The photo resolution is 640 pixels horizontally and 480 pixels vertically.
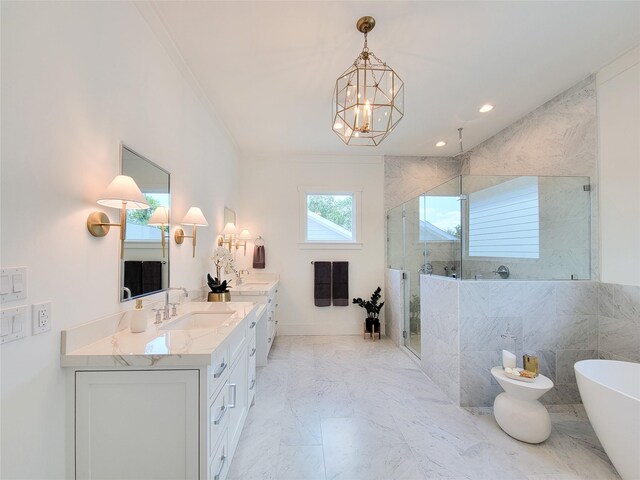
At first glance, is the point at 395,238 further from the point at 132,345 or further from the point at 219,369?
→ the point at 132,345

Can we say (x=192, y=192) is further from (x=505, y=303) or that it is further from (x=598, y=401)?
(x=598, y=401)

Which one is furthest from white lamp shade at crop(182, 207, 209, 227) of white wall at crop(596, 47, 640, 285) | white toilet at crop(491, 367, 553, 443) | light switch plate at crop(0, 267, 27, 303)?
white wall at crop(596, 47, 640, 285)

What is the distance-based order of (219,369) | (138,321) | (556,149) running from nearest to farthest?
1. (219,369)
2. (138,321)
3. (556,149)

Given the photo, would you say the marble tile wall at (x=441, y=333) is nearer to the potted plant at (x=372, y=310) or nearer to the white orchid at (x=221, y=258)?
the potted plant at (x=372, y=310)

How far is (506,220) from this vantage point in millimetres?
2949

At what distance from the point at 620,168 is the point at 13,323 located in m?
3.74

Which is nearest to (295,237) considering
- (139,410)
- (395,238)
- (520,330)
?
(395,238)

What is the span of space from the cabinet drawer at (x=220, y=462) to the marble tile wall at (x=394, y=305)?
113 inches

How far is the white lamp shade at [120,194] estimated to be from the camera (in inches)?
52.1

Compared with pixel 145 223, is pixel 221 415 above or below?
below

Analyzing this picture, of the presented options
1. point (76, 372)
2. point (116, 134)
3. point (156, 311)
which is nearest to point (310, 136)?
point (116, 134)

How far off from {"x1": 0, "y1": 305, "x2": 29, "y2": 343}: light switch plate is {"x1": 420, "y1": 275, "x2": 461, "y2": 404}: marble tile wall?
262cm

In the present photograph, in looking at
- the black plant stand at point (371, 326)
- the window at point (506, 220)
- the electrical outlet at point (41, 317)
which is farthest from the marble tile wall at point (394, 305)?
the electrical outlet at point (41, 317)

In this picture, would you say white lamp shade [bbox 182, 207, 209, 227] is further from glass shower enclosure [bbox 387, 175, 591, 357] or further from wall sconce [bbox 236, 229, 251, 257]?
glass shower enclosure [bbox 387, 175, 591, 357]
